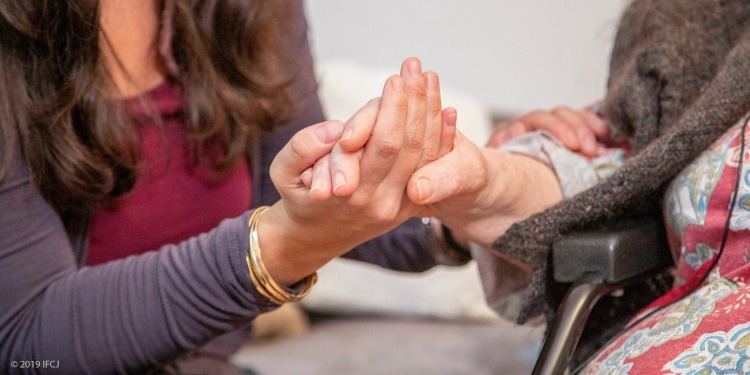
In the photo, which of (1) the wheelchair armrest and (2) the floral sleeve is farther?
(2) the floral sleeve

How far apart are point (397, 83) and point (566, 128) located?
34 centimetres

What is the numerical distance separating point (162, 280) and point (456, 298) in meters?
0.87

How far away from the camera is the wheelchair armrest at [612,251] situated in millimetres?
629

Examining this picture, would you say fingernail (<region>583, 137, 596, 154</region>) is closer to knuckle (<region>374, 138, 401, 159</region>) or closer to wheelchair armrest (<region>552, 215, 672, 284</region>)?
wheelchair armrest (<region>552, 215, 672, 284</region>)

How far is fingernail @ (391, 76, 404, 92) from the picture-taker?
522mm

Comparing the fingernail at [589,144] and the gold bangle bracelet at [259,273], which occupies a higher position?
the fingernail at [589,144]

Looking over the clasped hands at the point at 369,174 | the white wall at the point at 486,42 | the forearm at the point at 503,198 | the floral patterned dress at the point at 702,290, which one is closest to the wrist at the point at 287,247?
the clasped hands at the point at 369,174

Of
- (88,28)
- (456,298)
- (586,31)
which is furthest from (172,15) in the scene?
(586,31)

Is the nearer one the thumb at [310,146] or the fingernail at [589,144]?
the thumb at [310,146]

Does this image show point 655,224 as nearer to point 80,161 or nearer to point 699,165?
point 699,165

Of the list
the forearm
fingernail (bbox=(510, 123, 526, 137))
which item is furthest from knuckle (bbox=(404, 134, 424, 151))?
fingernail (bbox=(510, 123, 526, 137))

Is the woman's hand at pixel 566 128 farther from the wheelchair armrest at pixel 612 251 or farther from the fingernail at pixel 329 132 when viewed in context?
the fingernail at pixel 329 132

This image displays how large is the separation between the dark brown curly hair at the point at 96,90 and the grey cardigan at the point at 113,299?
3cm

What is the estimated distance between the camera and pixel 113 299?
65 centimetres
